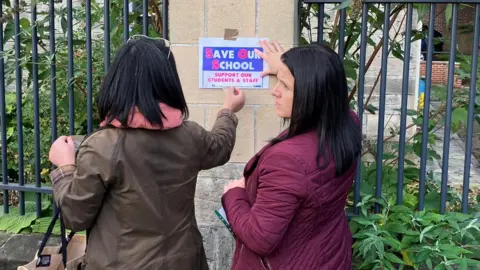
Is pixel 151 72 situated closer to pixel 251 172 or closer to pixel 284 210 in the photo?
pixel 251 172

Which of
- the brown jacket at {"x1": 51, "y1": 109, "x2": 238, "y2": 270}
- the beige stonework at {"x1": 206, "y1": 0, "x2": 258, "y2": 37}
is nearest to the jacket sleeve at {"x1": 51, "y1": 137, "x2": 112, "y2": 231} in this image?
the brown jacket at {"x1": 51, "y1": 109, "x2": 238, "y2": 270}

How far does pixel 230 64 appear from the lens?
2969mm

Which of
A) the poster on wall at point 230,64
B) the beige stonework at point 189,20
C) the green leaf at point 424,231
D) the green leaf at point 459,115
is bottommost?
the green leaf at point 424,231

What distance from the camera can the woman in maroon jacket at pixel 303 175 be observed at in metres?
1.98

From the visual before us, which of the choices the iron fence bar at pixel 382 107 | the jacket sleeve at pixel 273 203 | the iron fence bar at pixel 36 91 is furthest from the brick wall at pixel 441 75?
the iron fence bar at pixel 36 91

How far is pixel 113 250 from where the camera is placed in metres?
2.15

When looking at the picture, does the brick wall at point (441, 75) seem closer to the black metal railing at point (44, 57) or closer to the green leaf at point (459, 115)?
the green leaf at point (459, 115)

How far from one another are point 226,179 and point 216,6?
Result: 926 millimetres

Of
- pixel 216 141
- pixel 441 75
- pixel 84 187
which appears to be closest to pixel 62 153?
pixel 84 187

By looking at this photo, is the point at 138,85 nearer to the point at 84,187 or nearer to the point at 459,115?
the point at 84,187

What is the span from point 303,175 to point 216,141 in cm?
56

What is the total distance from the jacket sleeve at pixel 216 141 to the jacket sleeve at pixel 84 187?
0.42m

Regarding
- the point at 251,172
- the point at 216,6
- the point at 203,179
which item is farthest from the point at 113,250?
the point at 216,6

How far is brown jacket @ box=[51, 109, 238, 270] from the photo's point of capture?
2051mm
